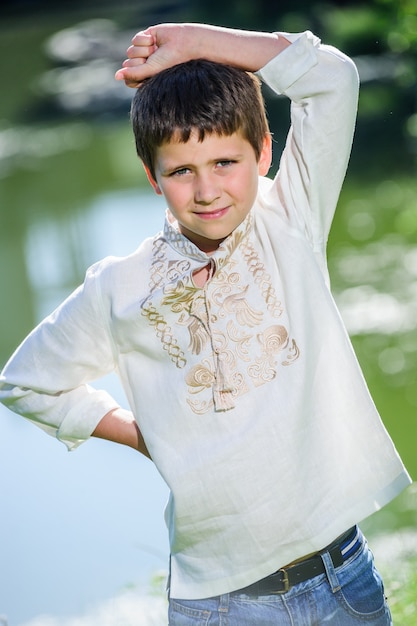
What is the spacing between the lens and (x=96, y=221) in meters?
7.05

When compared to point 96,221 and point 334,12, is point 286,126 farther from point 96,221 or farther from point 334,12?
point 334,12

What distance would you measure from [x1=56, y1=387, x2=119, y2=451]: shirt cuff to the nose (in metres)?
0.38

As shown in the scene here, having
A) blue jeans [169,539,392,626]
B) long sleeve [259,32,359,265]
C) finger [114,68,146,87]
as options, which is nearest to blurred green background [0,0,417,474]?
blue jeans [169,539,392,626]

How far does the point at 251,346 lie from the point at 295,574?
321 mm

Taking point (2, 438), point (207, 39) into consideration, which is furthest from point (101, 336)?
point (2, 438)

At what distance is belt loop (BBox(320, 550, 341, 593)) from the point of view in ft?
5.13

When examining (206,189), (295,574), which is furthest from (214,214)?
(295,574)

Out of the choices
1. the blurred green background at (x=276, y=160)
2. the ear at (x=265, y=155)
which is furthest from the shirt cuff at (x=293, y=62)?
the blurred green background at (x=276, y=160)

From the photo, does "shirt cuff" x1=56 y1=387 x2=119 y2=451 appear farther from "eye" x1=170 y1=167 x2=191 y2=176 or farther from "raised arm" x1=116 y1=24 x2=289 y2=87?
"raised arm" x1=116 y1=24 x2=289 y2=87

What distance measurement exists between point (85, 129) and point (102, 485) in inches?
269

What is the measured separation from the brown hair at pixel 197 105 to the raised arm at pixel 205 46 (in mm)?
12

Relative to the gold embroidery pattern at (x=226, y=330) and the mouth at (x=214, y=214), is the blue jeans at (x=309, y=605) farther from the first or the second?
the mouth at (x=214, y=214)

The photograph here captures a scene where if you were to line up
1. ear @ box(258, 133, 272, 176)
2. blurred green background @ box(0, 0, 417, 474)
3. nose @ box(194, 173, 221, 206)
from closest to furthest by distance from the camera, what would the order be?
1. nose @ box(194, 173, 221, 206)
2. ear @ box(258, 133, 272, 176)
3. blurred green background @ box(0, 0, 417, 474)

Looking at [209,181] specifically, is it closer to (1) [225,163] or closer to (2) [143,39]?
(1) [225,163]
